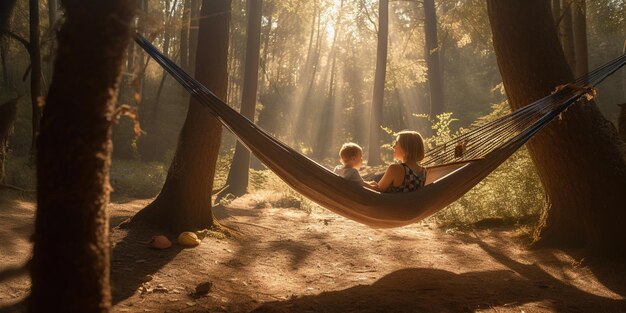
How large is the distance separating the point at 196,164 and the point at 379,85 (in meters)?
7.68

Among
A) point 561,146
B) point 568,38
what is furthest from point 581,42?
point 561,146

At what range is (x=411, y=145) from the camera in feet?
9.02

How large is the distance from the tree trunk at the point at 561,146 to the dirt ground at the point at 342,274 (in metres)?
0.21

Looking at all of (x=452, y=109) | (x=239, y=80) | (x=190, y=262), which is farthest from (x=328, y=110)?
(x=190, y=262)

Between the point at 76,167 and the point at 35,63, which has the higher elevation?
the point at 35,63

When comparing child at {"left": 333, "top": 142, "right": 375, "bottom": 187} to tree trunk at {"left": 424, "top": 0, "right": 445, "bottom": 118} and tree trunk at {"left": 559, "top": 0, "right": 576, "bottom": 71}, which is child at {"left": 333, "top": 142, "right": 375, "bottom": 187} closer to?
tree trunk at {"left": 559, "top": 0, "right": 576, "bottom": 71}

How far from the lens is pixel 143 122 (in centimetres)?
1067

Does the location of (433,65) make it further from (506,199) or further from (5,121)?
(5,121)

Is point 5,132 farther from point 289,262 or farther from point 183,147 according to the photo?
point 289,262

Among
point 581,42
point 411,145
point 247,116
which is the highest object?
point 581,42

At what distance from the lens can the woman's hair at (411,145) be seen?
2.75 metres

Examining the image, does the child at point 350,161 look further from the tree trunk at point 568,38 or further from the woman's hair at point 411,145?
the tree trunk at point 568,38

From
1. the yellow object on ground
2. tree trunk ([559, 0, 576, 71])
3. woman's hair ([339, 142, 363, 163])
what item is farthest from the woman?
tree trunk ([559, 0, 576, 71])

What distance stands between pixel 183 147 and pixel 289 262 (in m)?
1.28
